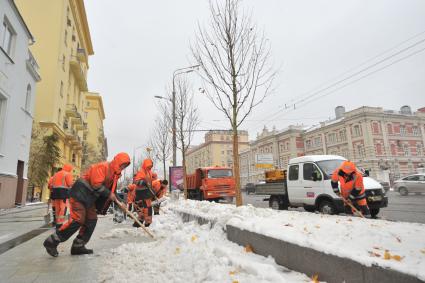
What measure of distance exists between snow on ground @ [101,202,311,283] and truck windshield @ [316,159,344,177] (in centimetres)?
520

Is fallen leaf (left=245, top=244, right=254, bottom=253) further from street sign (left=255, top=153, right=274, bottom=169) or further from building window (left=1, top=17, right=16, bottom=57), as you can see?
street sign (left=255, top=153, right=274, bottom=169)

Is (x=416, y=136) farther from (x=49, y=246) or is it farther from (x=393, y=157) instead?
(x=49, y=246)

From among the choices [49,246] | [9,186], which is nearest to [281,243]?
[49,246]

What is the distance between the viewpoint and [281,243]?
12.1 feet

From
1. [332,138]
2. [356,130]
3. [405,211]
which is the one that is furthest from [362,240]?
[332,138]

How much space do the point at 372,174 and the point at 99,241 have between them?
53.3 meters

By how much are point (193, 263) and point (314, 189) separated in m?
6.69

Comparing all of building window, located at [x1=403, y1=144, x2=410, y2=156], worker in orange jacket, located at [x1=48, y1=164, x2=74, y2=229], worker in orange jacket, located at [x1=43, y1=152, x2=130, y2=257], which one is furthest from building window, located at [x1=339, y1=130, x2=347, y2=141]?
worker in orange jacket, located at [x1=43, y1=152, x2=130, y2=257]

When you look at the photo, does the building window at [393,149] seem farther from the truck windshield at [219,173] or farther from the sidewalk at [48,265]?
the sidewalk at [48,265]

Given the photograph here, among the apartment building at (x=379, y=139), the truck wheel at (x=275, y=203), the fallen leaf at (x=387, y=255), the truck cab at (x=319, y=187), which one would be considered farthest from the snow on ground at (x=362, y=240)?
the apartment building at (x=379, y=139)

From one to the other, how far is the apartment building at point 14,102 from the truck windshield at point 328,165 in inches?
551

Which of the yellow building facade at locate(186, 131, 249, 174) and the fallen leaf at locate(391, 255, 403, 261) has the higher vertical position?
the yellow building facade at locate(186, 131, 249, 174)

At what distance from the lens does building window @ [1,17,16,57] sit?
49.1 ft

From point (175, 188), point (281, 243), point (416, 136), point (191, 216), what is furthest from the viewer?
point (416, 136)
